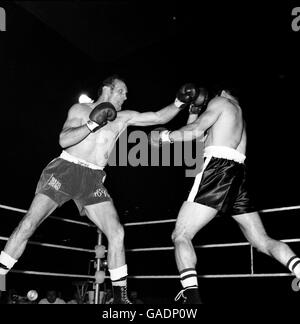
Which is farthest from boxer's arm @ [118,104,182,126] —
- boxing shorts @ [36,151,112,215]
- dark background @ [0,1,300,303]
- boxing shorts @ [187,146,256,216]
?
dark background @ [0,1,300,303]

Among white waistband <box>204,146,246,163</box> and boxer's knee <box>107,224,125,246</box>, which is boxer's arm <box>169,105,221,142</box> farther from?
boxer's knee <box>107,224,125,246</box>

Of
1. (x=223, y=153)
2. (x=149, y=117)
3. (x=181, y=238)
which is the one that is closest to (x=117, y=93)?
(x=149, y=117)

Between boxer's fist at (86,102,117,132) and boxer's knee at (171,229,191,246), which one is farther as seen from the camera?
boxer's fist at (86,102,117,132)

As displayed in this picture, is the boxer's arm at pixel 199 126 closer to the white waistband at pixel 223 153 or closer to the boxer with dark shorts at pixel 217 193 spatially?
the boxer with dark shorts at pixel 217 193

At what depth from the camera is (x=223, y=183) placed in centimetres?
224

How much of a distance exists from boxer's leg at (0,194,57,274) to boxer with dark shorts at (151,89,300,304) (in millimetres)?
792

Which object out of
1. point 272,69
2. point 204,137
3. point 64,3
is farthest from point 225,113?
point 64,3

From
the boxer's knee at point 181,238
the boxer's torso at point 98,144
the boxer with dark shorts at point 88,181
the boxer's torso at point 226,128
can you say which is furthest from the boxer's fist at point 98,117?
the boxer's knee at point 181,238

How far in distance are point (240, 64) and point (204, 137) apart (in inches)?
101

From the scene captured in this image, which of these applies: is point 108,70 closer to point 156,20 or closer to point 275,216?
point 156,20

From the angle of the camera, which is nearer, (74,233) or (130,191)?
(130,191)

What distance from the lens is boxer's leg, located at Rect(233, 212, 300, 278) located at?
7.18ft

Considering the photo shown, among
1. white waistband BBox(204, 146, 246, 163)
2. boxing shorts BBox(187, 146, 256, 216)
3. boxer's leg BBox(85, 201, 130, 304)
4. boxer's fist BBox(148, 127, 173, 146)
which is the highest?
boxer's fist BBox(148, 127, 173, 146)
